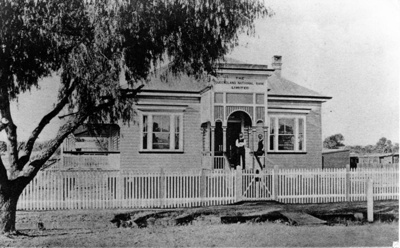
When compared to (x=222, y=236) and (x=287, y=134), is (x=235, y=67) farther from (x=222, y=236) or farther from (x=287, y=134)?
(x=222, y=236)

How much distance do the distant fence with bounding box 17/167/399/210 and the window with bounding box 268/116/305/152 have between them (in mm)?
1871

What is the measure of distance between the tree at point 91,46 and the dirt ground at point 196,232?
1.35 meters

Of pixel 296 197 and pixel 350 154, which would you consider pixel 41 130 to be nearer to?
pixel 296 197

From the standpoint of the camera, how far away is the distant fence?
12344 mm

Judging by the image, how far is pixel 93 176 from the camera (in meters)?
12.5

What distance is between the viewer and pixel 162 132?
15367 mm

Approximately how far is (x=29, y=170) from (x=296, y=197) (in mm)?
8290

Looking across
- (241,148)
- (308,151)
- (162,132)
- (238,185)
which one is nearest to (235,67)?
(241,148)

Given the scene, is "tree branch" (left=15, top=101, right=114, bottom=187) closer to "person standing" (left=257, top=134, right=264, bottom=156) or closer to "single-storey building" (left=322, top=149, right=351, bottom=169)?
"person standing" (left=257, top=134, right=264, bottom=156)

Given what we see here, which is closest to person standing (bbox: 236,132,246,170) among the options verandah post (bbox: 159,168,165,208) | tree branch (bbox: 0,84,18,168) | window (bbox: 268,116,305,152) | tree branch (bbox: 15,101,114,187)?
window (bbox: 268,116,305,152)

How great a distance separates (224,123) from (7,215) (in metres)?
7.58

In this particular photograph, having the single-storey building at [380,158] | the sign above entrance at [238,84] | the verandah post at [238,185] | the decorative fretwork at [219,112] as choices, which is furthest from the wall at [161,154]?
the single-storey building at [380,158]

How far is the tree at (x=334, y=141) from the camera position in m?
15.2

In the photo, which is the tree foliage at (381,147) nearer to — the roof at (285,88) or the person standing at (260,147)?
the roof at (285,88)
